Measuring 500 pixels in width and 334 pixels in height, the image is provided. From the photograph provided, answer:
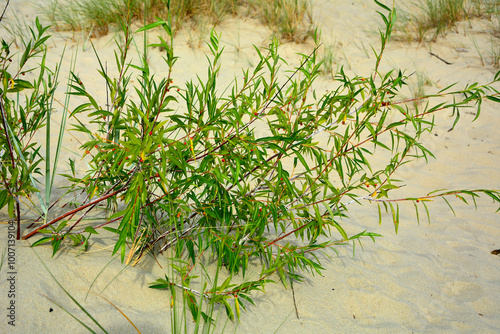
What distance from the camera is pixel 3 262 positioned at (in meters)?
1.68

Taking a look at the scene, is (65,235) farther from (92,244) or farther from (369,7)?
(369,7)

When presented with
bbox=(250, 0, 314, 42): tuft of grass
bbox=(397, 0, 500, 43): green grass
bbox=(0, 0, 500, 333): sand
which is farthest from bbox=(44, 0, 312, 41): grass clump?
bbox=(397, 0, 500, 43): green grass

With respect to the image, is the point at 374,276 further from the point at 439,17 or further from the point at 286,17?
the point at 439,17

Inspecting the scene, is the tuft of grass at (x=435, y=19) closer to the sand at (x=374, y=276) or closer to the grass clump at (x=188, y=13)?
the sand at (x=374, y=276)

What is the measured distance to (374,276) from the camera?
2.46 meters

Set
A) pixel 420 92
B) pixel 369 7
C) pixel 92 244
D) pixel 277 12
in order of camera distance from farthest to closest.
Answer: pixel 369 7, pixel 277 12, pixel 420 92, pixel 92 244

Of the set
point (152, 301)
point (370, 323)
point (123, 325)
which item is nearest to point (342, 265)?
point (370, 323)

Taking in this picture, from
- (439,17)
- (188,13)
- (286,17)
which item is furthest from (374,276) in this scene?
(439,17)

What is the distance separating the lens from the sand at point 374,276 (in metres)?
1.66

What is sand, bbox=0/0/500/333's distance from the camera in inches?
65.4

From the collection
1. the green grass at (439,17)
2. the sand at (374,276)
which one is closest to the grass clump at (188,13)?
the sand at (374,276)

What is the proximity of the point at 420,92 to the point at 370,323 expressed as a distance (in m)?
3.40

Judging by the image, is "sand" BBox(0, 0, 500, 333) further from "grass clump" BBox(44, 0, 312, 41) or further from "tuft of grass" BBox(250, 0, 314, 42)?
"tuft of grass" BBox(250, 0, 314, 42)

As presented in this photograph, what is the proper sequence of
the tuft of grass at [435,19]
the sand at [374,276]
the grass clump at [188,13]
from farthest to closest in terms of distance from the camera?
the tuft of grass at [435,19], the grass clump at [188,13], the sand at [374,276]
